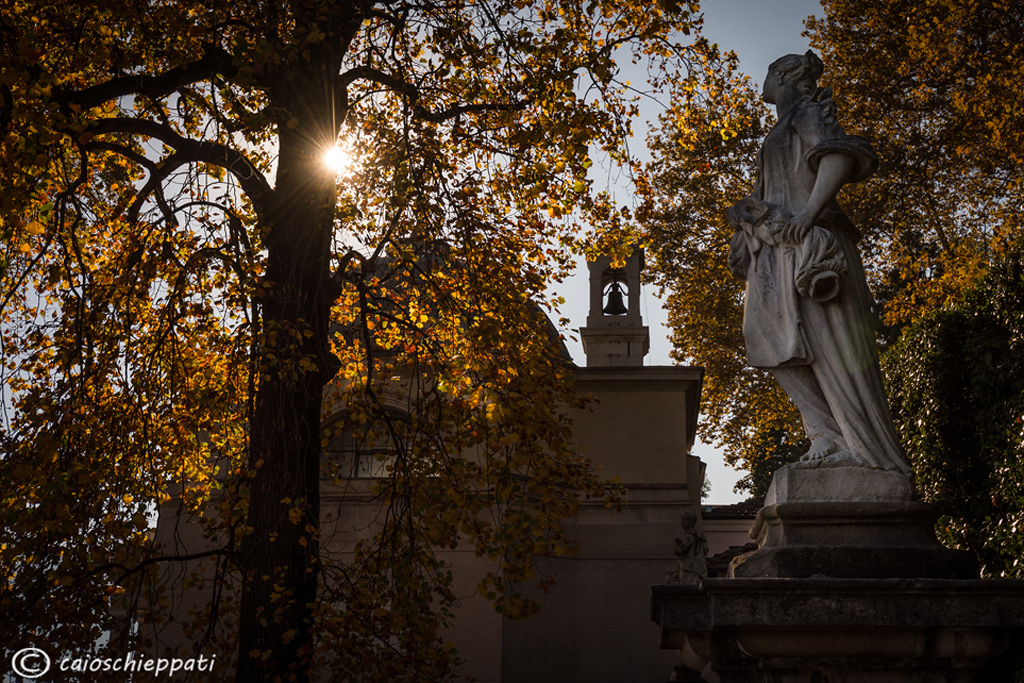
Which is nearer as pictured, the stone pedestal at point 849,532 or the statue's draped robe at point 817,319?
the stone pedestal at point 849,532

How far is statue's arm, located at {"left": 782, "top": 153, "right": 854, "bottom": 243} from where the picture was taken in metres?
5.11

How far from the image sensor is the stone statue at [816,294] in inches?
193

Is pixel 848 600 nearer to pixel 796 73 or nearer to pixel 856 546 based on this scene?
pixel 856 546

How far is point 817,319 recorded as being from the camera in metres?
5.08

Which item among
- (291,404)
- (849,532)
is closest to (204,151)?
(291,404)

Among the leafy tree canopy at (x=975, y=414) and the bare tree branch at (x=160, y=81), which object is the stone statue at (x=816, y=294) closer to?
the leafy tree canopy at (x=975, y=414)

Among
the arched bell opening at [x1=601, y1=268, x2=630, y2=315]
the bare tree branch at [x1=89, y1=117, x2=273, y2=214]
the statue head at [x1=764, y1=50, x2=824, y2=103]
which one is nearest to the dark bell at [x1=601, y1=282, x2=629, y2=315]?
the arched bell opening at [x1=601, y1=268, x2=630, y2=315]

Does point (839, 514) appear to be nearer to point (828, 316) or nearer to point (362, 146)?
point (828, 316)

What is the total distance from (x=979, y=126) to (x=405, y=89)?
1051 cm

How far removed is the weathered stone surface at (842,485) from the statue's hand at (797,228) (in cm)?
133

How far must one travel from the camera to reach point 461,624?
1631cm
